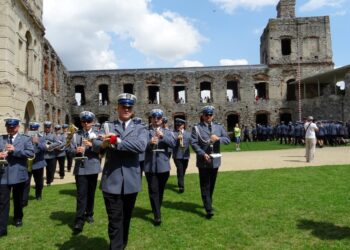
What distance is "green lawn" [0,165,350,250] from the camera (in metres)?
4.70

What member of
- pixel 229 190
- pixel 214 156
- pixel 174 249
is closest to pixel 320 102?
pixel 229 190

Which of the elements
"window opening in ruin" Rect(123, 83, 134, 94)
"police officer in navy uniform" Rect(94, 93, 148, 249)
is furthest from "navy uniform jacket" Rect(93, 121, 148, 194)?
"window opening in ruin" Rect(123, 83, 134, 94)

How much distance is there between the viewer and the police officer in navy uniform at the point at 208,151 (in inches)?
229

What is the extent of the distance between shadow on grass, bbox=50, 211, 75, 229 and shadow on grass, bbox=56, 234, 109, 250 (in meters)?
0.65

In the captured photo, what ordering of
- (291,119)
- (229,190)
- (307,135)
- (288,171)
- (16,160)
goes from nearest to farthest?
(16,160), (229,190), (288,171), (307,135), (291,119)

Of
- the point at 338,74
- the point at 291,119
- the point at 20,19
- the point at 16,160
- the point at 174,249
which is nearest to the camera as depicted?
the point at 174,249

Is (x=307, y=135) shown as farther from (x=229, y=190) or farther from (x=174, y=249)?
(x=174, y=249)

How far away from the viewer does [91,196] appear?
5863 mm

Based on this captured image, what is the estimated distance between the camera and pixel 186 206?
669 centimetres

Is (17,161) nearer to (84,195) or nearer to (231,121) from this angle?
(84,195)

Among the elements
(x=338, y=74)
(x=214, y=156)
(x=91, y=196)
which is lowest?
(x=91, y=196)

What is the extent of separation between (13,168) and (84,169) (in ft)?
3.57

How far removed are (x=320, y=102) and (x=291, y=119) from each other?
15.4ft

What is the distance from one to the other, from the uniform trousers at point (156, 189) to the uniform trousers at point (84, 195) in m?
0.95
